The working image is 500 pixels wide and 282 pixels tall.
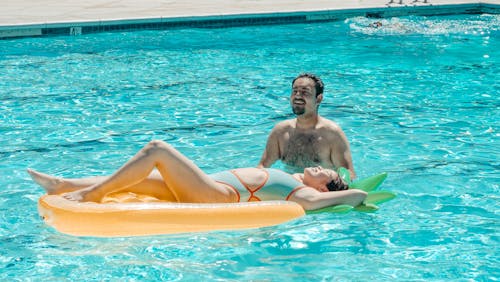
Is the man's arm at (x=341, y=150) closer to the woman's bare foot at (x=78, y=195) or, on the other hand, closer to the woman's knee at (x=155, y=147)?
the woman's knee at (x=155, y=147)

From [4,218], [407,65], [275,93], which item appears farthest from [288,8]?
[4,218]

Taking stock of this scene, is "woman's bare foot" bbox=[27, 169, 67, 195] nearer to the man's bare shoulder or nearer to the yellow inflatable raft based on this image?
the yellow inflatable raft

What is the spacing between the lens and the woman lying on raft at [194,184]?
5035 mm

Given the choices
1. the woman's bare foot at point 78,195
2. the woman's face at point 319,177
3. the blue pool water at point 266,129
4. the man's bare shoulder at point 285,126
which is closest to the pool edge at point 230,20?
the blue pool water at point 266,129

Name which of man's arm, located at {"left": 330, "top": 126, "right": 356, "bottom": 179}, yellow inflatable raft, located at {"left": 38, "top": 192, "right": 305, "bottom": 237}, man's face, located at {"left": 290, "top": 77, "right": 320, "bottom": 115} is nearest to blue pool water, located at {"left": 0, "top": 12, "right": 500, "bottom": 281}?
yellow inflatable raft, located at {"left": 38, "top": 192, "right": 305, "bottom": 237}

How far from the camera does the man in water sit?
5.67m

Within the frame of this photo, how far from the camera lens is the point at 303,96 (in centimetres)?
564

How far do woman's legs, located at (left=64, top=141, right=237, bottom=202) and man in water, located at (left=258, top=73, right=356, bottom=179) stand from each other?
0.79 m

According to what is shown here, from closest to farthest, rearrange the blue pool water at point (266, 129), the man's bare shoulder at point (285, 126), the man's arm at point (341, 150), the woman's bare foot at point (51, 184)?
1. the blue pool water at point (266, 129)
2. the woman's bare foot at point (51, 184)
3. the man's arm at point (341, 150)
4. the man's bare shoulder at point (285, 126)

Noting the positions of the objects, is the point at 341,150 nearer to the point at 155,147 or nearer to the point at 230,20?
the point at 155,147

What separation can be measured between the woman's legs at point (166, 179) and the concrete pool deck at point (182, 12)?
7.56m

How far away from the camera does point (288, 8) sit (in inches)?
545

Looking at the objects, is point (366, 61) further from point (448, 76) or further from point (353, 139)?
point (353, 139)

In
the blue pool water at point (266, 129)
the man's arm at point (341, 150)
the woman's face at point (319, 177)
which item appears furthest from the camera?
the man's arm at point (341, 150)
